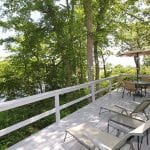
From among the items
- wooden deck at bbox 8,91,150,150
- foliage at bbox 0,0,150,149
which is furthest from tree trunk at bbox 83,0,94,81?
wooden deck at bbox 8,91,150,150

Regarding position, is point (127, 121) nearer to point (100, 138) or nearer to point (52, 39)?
point (100, 138)

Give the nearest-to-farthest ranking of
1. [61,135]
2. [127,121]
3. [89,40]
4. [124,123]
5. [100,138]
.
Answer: [100,138] < [124,123] < [127,121] < [61,135] < [89,40]

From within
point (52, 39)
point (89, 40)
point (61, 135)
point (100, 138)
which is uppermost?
point (52, 39)

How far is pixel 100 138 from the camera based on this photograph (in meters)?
4.70

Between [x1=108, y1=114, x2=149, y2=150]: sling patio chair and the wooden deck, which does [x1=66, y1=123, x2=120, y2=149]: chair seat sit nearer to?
the wooden deck

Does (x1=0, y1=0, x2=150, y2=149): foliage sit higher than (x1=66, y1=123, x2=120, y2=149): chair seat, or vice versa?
(x1=0, y1=0, x2=150, y2=149): foliage

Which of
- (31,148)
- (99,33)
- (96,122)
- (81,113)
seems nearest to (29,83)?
(99,33)

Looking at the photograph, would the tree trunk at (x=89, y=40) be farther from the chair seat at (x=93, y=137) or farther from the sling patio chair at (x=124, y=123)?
the chair seat at (x=93, y=137)

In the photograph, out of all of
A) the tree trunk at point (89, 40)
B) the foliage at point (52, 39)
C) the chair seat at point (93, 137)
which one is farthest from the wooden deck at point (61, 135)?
the foliage at point (52, 39)

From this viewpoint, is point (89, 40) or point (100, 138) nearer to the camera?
point (100, 138)

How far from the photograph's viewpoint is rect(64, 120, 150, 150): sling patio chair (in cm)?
393

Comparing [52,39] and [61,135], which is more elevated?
[52,39]

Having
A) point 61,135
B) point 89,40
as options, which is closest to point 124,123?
point 61,135

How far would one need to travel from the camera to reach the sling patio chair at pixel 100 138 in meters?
3.93
